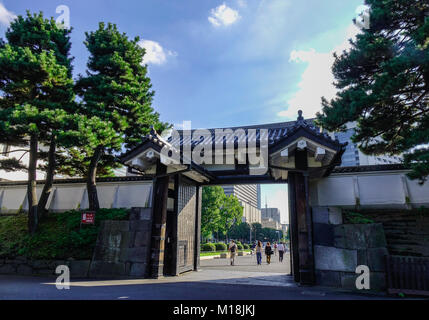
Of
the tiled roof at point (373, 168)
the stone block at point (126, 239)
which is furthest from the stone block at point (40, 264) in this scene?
the tiled roof at point (373, 168)

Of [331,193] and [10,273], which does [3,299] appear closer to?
[10,273]

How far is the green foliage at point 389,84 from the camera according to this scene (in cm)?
731

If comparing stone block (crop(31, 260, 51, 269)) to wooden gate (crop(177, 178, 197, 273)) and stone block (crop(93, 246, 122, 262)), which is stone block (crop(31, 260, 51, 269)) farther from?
wooden gate (crop(177, 178, 197, 273))

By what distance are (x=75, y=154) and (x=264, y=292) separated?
38.1 feet

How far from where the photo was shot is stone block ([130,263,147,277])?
9.79m

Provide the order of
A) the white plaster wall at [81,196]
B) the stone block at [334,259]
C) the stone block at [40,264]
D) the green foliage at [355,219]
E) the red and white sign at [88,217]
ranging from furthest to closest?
the white plaster wall at [81,196] → the red and white sign at [88,217] → the stone block at [40,264] → the green foliage at [355,219] → the stone block at [334,259]

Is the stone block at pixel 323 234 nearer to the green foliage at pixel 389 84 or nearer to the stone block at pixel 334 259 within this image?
the stone block at pixel 334 259

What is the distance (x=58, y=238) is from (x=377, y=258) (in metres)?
12.9

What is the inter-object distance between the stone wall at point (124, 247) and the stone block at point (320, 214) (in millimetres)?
6398

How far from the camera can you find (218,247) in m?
35.5

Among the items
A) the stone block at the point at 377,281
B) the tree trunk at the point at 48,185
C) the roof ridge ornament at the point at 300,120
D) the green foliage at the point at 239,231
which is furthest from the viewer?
the green foliage at the point at 239,231

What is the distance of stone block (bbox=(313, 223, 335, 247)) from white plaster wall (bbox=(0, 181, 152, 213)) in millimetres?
7803

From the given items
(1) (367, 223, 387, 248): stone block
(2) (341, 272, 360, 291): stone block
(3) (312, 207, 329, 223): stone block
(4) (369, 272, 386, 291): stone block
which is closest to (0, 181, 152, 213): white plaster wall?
(3) (312, 207, 329, 223): stone block

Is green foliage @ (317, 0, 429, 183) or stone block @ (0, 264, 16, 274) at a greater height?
green foliage @ (317, 0, 429, 183)
